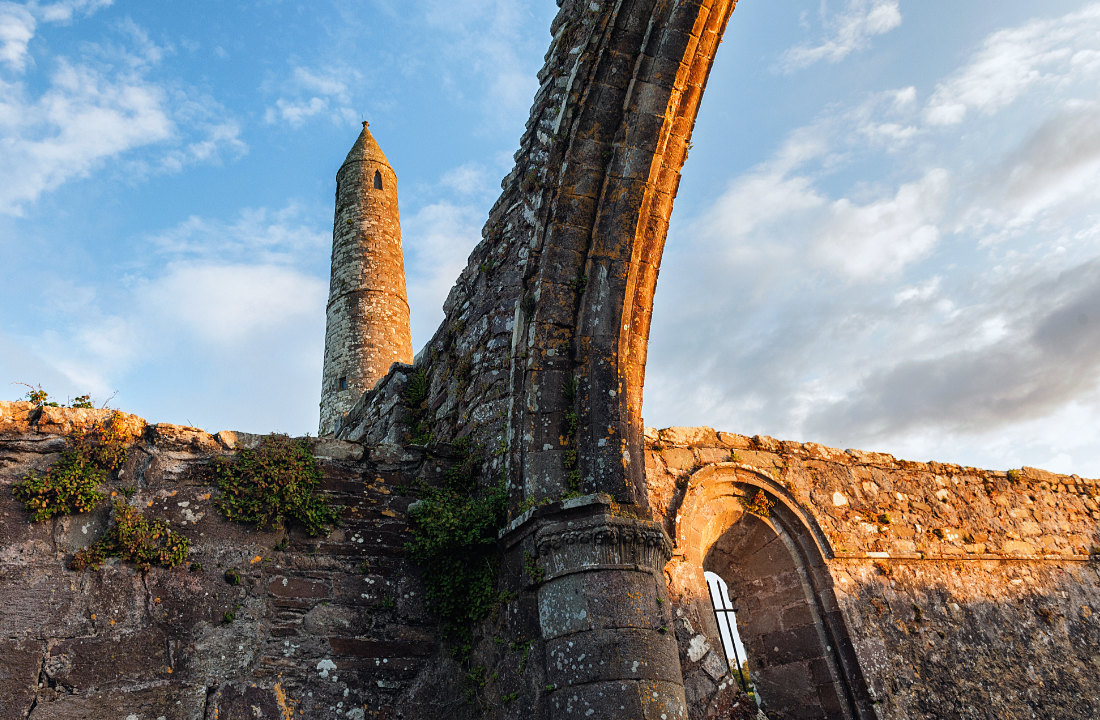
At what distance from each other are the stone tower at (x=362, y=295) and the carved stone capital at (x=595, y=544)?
28.0 feet

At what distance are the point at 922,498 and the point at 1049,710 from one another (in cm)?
204

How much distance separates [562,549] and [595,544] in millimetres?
177

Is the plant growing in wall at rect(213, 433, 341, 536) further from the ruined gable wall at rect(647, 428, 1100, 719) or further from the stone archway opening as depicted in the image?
the stone archway opening

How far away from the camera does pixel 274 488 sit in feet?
13.5

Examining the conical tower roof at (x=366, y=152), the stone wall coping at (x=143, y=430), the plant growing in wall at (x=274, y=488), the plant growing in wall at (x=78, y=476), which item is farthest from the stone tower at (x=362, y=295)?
the plant growing in wall at (x=78, y=476)

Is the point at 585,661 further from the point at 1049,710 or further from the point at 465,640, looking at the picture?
the point at 1049,710

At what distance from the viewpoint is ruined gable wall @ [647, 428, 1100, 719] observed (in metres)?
5.98

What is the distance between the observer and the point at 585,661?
11.7 ft

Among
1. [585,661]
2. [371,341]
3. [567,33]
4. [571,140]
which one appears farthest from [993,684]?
[371,341]

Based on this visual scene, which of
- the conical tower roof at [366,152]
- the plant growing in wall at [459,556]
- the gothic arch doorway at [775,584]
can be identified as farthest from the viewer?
the conical tower roof at [366,152]

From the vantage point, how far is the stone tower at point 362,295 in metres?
12.3

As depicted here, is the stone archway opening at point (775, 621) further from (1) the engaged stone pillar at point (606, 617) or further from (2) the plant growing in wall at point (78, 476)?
(2) the plant growing in wall at point (78, 476)

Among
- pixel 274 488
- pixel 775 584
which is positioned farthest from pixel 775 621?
pixel 274 488

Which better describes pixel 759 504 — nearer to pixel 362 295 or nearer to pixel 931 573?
pixel 931 573
